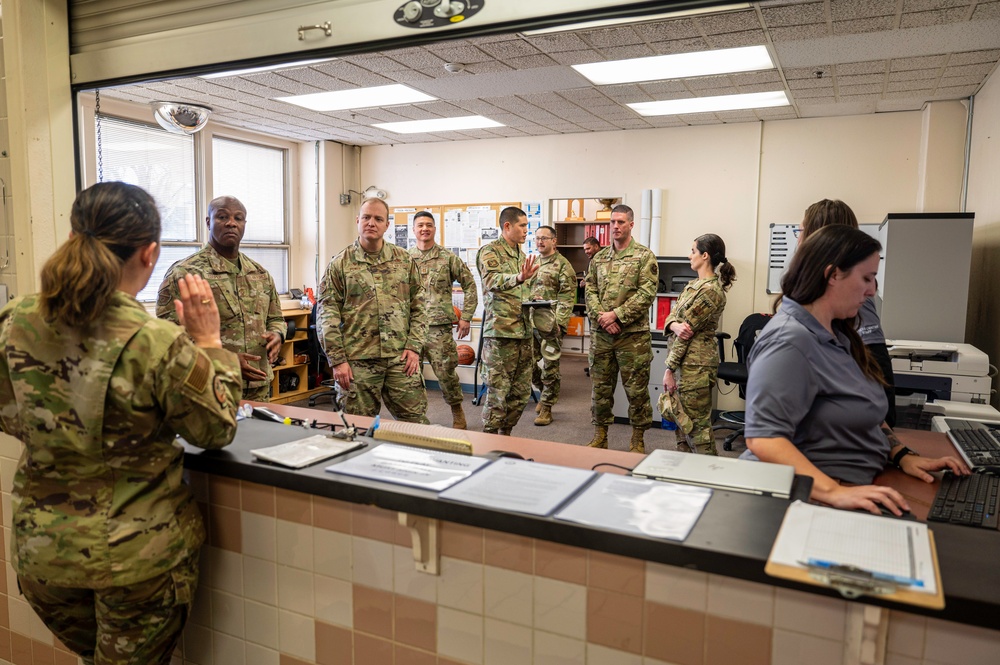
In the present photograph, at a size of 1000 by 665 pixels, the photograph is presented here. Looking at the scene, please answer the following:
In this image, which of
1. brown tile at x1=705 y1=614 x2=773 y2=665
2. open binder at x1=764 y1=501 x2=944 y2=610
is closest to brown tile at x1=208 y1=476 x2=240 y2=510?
brown tile at x1=705 y1=614 x2=773 y2=665

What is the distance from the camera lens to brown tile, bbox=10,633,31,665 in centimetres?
211

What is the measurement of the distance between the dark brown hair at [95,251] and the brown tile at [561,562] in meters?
0.95

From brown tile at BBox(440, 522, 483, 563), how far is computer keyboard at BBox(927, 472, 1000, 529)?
35.3 inches

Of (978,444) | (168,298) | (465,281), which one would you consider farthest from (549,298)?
(978,444)

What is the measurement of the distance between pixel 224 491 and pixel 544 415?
4450mm

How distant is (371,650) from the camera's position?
1.47 meters

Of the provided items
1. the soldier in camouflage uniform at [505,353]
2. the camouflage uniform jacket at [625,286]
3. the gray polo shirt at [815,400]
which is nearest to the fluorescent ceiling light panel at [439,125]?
the soldier in camouflage uniform at [505,353]

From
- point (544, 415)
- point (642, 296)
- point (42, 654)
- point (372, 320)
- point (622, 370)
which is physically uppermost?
point (642, 296)

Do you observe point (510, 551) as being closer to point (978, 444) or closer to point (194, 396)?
point (194, 396)

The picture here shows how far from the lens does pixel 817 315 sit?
1708mm

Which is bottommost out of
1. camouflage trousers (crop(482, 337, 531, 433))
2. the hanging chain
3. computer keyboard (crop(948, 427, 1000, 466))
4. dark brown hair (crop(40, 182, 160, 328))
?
camouflage trousers (crop(482, 337, 531, 433))

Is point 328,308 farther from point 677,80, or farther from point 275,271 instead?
point 275,271

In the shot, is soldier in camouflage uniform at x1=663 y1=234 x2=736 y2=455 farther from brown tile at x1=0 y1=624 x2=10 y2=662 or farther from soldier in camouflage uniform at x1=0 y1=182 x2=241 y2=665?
brown tile at x1=0 y1=624 x2=10 y2=662

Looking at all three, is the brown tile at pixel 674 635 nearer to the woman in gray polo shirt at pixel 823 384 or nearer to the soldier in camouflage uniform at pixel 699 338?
the woman in gray polo shirt at pixel 823 384
